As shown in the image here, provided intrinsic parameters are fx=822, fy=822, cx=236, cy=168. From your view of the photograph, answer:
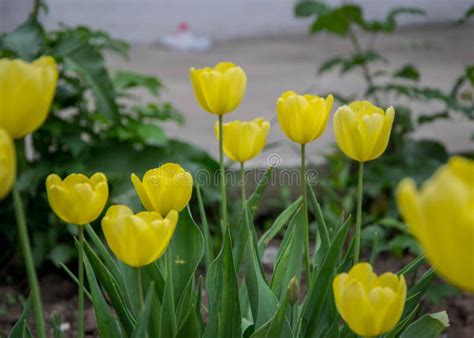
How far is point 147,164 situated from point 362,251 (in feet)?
2.53

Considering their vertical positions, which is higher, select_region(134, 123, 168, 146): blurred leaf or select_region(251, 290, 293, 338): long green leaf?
select_region(134, 123, 168, 146): blurred leaf

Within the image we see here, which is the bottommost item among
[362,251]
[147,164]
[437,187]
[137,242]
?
[362,251]

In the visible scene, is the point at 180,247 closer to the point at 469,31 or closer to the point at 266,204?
the point at 266,204

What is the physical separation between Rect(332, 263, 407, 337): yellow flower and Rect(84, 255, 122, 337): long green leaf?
0.44 m

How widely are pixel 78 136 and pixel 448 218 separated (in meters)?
2.07

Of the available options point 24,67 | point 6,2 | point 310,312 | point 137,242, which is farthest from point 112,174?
point 6,2

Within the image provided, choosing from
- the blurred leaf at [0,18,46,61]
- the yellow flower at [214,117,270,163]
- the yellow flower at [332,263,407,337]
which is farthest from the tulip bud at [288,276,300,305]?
the blurred leaf at [0,18,46,61]

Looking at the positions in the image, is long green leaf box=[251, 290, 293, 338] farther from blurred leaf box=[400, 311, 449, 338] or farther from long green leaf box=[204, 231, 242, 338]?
blurred leaf box=[400, 311, 449, 338]

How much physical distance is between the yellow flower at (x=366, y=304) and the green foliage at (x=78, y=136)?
4.92 feet

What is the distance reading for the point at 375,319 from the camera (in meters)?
0.94

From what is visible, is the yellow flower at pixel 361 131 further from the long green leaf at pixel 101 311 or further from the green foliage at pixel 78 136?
the green foliage at pixel 78 136

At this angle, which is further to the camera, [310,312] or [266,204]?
[266,204]

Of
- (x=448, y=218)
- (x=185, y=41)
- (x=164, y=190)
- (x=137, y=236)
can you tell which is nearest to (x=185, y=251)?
(x=164, y=190)

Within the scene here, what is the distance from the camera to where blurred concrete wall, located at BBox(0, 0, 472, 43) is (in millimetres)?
A: 7508
